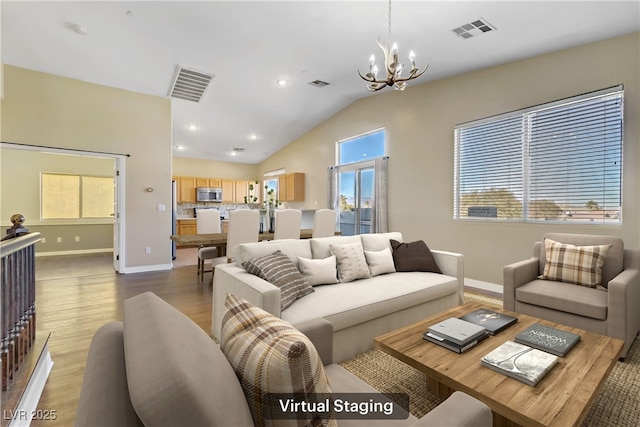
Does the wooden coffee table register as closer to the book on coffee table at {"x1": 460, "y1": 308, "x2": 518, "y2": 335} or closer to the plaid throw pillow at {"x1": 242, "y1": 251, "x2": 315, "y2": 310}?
the book on coffee table at {"x1": 460, "y1": 308, "x2": 518, "y2": 335}

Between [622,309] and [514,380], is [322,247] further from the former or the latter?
[622,309]

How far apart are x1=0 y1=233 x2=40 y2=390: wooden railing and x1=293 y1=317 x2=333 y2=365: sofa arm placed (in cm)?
161

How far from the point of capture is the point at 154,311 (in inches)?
34.6

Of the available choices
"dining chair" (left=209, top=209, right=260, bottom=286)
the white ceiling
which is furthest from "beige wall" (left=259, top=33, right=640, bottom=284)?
"dining chair" (left=209, top=209, right=260, bottom=286)

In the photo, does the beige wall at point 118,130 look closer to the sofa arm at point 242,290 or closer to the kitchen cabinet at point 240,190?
the sofa arm at point 242,290

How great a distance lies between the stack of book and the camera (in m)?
1.64

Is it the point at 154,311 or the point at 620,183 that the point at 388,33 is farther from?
the point at 154,311

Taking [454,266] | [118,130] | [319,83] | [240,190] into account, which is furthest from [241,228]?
[240,190]

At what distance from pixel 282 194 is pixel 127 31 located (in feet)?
17.0

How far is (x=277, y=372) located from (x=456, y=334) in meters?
1.36

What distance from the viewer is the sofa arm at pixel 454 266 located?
3055 mm

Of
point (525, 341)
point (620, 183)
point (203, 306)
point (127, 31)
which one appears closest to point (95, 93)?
point (127, 31)

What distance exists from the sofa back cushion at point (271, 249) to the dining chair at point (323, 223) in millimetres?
1690

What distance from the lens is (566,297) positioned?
2475 mm
